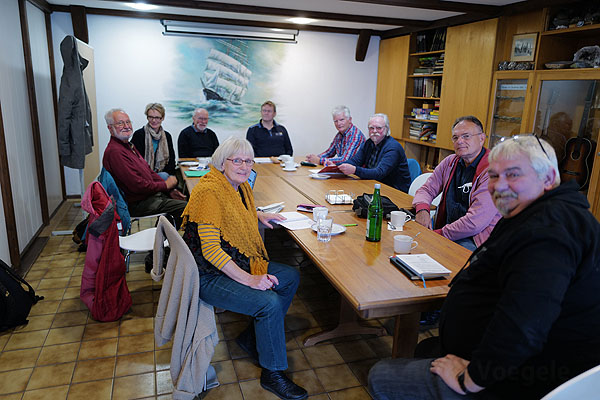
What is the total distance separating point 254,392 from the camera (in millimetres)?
2066

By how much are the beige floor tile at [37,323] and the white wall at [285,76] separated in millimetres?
3599

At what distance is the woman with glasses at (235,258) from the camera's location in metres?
1.96

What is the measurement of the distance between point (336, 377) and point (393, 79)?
533 cm

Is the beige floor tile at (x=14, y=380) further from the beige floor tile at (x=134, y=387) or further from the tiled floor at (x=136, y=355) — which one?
the beige floor tile at (x=134, y=387)

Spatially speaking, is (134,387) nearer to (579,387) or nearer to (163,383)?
(163,383)

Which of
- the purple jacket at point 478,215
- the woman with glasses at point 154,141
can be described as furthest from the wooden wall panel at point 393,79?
the purple jacket at point 478,215

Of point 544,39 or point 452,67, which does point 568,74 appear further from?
point 452,67

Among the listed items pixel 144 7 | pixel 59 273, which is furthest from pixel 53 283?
pixel 144 7

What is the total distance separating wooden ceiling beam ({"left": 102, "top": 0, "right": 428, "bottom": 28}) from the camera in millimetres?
4832

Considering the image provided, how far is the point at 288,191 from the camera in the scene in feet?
10.5

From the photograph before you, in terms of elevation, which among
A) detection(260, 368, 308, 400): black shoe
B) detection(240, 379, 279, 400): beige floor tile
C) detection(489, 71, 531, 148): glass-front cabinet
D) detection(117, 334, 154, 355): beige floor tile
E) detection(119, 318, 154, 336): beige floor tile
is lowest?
detection(119, 318, 154, 336): beige floor tile

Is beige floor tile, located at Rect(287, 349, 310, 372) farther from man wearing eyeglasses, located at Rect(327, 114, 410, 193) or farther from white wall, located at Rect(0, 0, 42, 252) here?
white wall, located at Rect(0, 0, 42, 252)

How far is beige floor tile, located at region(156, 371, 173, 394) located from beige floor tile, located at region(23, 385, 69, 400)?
0.41 metres

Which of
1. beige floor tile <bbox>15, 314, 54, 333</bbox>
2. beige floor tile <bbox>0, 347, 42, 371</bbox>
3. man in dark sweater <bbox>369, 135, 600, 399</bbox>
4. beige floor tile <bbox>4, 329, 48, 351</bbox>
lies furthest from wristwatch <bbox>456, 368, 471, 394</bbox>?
beige floor tile <bbox>15, 314, 54, 333</bbox>
